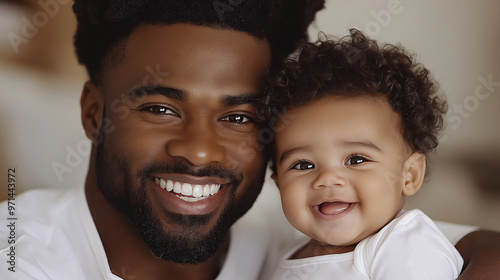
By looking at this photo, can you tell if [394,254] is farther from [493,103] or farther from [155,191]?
[493,103]

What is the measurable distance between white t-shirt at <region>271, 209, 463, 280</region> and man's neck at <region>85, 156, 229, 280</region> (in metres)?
0.37

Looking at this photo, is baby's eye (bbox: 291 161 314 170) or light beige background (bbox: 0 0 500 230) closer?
baby's eye (bbox: 291 161 314 170)

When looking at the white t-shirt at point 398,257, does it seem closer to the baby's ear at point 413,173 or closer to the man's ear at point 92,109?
the baby's ear at point 413,173

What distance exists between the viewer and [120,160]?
126cm

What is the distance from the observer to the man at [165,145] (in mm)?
1195

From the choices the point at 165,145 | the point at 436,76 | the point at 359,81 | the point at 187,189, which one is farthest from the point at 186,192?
the point at 436,76

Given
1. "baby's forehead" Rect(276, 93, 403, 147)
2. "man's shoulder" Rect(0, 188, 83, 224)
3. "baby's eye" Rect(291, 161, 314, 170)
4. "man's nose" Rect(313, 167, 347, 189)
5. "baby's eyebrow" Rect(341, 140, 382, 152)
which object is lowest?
"man's shoulder" Rect(0, 188, 83, 224)

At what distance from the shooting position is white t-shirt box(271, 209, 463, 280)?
0.98 m

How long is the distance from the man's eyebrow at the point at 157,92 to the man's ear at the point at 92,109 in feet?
0.51

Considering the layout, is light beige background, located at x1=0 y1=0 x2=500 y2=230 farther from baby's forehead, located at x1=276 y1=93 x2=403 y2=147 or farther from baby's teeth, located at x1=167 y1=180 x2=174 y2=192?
baby's forehead, located at x1=276 y1=93 x2=403 y2=147

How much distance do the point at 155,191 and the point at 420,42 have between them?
1.04m

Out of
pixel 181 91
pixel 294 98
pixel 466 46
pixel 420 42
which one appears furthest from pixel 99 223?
pixel 466 46

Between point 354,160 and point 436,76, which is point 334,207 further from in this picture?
point 436,76

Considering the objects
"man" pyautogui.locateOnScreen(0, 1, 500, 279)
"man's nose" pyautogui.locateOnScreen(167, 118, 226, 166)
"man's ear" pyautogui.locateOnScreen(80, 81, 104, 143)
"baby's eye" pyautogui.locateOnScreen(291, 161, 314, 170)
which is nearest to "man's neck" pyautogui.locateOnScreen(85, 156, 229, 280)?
"man" pyautogui.locateOnScreen(0, 1, 500, 279)
